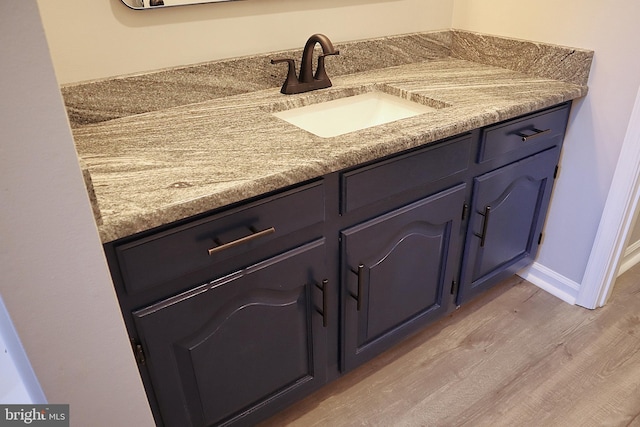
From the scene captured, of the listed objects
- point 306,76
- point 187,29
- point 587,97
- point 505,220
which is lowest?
point 505,220

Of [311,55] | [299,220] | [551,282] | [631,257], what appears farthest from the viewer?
[631,257]

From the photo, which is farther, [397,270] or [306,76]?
[306,76]

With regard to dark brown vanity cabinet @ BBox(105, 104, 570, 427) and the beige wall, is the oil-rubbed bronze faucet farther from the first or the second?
dark brown vanity cabinet @ BBox(105, 104, 570, 427)

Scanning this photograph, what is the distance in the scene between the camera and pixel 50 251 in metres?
0.66

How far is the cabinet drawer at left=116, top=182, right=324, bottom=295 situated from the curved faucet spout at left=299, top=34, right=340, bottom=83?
513 mm

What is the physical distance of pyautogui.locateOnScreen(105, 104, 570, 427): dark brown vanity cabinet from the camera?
0.94m

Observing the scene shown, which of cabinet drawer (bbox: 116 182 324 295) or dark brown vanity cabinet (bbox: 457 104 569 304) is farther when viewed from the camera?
dark brown vanity cabinet (bbox: 457 104 569 304)

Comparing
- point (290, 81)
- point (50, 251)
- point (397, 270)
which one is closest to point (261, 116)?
point (290, 81)

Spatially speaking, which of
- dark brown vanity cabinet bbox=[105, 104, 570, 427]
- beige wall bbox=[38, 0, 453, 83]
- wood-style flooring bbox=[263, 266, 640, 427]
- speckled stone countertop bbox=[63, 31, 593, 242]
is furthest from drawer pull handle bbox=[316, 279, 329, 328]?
beige wall bbox=[38, 0, 453, 83]

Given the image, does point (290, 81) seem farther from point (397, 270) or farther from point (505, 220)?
point (505, 220)

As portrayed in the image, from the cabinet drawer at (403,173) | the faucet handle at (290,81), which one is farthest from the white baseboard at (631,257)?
the faucet handle at (290,81)

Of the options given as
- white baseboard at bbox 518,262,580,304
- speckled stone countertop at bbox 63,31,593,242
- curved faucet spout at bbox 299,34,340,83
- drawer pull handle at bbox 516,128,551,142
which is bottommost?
white baseboard at bbox 518,262,580,304

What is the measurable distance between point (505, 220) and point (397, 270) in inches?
20.6

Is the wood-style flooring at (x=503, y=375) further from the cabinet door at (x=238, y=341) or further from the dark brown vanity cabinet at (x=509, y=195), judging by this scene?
the cabinet door at (x=238, y=341)
